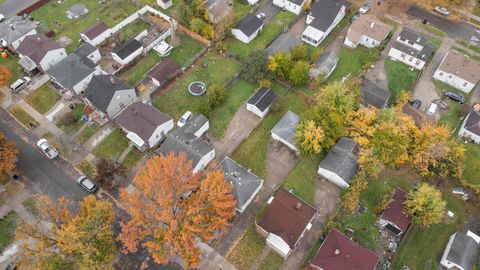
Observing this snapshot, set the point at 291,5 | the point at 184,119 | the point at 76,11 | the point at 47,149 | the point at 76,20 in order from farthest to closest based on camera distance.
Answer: the point at 291,5 < the point at 76,11 < the point at 76,20 < the point at 184,119 < the point at 47,149

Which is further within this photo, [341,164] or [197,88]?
[197,88]

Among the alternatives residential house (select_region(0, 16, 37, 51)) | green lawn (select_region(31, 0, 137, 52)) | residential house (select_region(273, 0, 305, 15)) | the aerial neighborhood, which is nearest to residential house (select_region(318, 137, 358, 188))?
the aerial neighborhood

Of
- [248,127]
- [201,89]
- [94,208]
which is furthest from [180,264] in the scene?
[201,89]

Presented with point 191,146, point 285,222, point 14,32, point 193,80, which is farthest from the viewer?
point 14,32

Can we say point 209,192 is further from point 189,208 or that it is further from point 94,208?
point 94,208

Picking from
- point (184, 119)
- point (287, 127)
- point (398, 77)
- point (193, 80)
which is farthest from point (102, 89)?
point (398, 77)

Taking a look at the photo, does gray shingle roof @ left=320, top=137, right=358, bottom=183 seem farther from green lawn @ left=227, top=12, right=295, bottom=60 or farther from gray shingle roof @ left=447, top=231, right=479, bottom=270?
green lawn @ left=227, top=12, right=295, bottom=60

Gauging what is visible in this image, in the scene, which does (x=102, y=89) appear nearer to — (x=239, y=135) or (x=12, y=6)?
(x=239, y=135)
